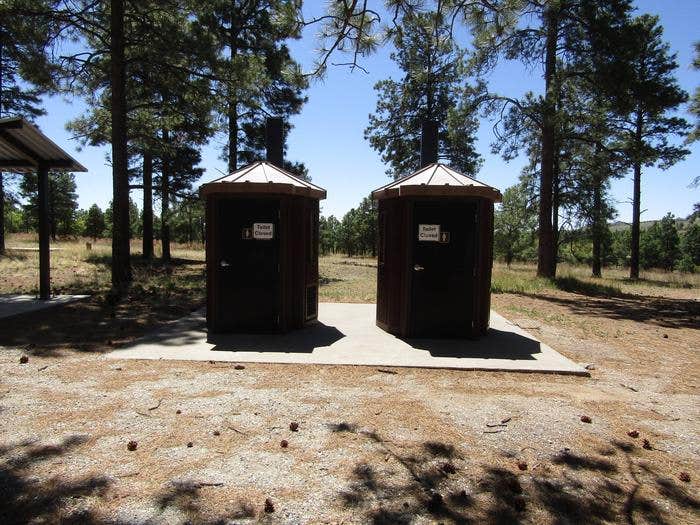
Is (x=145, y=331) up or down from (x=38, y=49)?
down

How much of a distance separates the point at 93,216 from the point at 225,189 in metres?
61.9

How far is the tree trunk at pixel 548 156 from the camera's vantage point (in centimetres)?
1331

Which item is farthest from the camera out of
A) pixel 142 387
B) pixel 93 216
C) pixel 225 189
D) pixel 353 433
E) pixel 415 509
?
pixel 93 216

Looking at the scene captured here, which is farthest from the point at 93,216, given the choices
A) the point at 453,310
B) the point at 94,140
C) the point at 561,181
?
the point at 453,310

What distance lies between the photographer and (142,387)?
4.60m

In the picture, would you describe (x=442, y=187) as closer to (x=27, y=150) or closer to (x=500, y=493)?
(x=500, y=493)

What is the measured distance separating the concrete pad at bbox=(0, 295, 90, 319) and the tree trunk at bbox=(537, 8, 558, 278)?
1319 centimetres

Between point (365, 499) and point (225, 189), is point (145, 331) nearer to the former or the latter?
point (225, 189)

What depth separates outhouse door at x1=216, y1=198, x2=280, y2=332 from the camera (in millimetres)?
6898

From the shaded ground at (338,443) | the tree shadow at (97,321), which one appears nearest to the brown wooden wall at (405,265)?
the shaded ground at (338,443)

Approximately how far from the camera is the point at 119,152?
1125cm

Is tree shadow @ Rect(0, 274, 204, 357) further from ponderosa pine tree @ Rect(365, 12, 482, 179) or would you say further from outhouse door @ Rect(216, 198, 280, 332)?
ponderosa pine tree @ Rect(365, 12, 482, 179)

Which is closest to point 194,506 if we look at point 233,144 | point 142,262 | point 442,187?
point 442,187

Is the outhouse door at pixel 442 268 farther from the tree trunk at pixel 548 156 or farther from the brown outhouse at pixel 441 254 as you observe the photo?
the tree trunk at pixel 548 156
